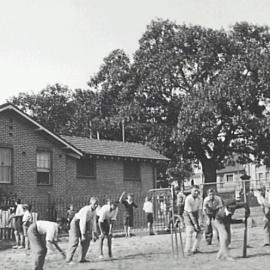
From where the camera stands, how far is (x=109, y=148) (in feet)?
105

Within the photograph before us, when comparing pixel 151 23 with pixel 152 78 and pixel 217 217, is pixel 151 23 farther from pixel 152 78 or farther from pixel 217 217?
pixel 217 217

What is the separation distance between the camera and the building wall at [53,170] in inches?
1065

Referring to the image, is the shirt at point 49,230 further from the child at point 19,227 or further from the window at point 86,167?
the window at point 86,167

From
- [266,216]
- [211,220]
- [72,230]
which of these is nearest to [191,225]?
[211,220]

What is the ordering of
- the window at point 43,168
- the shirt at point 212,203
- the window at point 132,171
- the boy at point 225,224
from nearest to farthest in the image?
the boy at point 225,224 → the shirt at point 212,203 → the window at point 43,168 → the window at point 132,171

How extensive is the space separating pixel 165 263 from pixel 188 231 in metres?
1.61

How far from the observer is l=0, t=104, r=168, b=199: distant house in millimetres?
27016

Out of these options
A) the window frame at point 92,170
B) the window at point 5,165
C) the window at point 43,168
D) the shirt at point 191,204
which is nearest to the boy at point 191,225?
the shirt at point 191,204

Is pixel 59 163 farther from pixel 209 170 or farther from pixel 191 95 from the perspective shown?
pixel 209 170

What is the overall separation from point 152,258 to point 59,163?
13.6 m

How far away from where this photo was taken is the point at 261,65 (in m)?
38.4

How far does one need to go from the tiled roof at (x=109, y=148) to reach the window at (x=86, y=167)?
0.48m

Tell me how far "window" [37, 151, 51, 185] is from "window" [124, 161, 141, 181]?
4897mm

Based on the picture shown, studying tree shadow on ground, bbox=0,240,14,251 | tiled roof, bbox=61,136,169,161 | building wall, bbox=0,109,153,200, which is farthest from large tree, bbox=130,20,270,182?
tree shadow on ground, bbox=0,240,14,251
